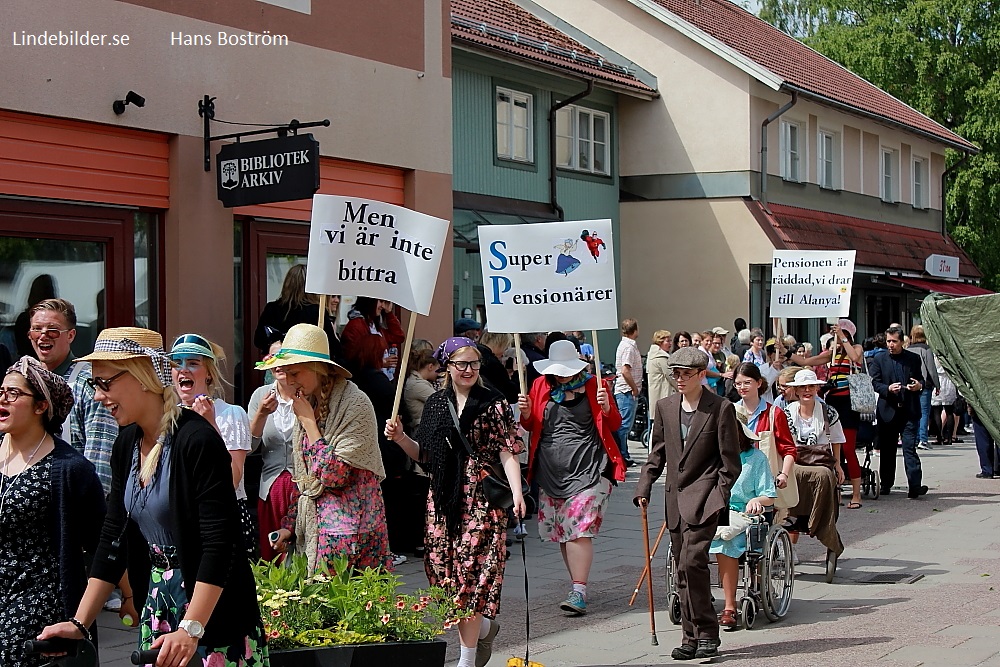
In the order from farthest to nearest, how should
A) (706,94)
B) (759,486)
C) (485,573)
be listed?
1. (706,94)
2. (759,486)
3. (485,573)

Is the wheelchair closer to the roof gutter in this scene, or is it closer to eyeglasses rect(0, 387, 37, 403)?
eyeglasses rect(0, 387, 37, 403)

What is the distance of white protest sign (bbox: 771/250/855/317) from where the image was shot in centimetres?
1734

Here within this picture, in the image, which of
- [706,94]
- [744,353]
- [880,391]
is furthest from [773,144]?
[880,391]

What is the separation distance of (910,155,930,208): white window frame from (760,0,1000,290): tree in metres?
2.93

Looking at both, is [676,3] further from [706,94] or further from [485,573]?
[485,573]

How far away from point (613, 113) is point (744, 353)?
9.50 meters

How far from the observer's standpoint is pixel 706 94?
1119 inches

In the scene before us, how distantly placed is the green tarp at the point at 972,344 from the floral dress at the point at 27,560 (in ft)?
21.4

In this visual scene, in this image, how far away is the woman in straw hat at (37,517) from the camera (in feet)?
16.4

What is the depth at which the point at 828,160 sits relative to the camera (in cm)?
3284

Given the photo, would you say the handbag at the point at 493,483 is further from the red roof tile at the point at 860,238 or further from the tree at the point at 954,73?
the tree at the point at 954,73

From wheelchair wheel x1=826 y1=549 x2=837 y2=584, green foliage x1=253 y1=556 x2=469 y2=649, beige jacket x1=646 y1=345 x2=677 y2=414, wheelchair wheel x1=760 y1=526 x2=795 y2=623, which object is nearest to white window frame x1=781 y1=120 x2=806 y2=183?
beige jacket x1=646 y1=345 x2=677 y2=414

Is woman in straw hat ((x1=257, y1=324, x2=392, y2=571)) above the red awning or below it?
below

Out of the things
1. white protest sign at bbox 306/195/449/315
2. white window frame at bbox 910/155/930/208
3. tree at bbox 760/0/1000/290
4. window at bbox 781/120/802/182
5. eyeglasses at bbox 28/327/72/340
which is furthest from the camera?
tree at bbox 760/0/1000/290
